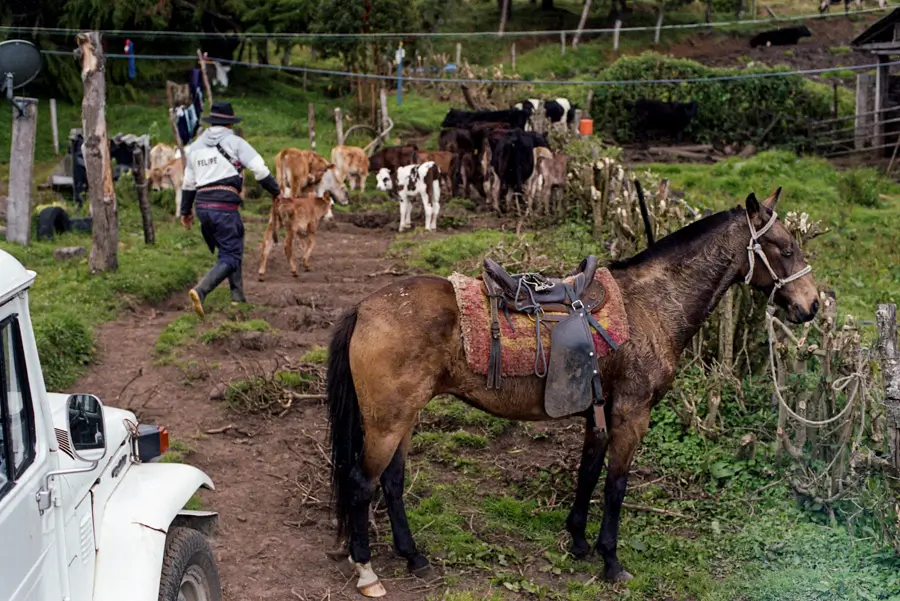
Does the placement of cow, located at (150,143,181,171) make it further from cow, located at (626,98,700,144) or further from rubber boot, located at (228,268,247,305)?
cow, located at (626,98,700,144)

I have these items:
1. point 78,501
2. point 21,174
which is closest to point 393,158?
point 21,174

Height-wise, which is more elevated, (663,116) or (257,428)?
(663,116)

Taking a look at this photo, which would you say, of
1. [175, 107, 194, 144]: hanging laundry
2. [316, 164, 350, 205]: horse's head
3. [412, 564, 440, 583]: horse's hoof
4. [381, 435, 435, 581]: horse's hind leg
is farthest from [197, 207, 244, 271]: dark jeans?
[175, 107, 194, 144]: hanging laundry

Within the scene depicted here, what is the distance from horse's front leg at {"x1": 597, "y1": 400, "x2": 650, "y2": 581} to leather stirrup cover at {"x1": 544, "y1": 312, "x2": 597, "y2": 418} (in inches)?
11.6

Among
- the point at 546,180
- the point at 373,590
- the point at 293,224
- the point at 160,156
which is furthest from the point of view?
the point at 160,156

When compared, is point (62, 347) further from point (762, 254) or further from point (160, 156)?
point (160, 156)

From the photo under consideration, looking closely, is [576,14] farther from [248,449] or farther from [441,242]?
[248,449]

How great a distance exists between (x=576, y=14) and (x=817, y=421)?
1594 inches

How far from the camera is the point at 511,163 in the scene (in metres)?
17.4

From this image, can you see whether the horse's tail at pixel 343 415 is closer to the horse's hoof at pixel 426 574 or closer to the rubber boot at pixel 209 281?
the horse's hoof at pixel 426 574

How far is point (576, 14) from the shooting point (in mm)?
44438

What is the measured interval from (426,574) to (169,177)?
1287 centimetres

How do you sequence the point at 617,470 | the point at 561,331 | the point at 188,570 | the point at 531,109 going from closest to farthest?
the point at 188,570 < the point at 561,331 < the point at 617,470 < the point at 531,109

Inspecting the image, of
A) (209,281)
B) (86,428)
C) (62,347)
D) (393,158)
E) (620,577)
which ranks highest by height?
(86,428)
